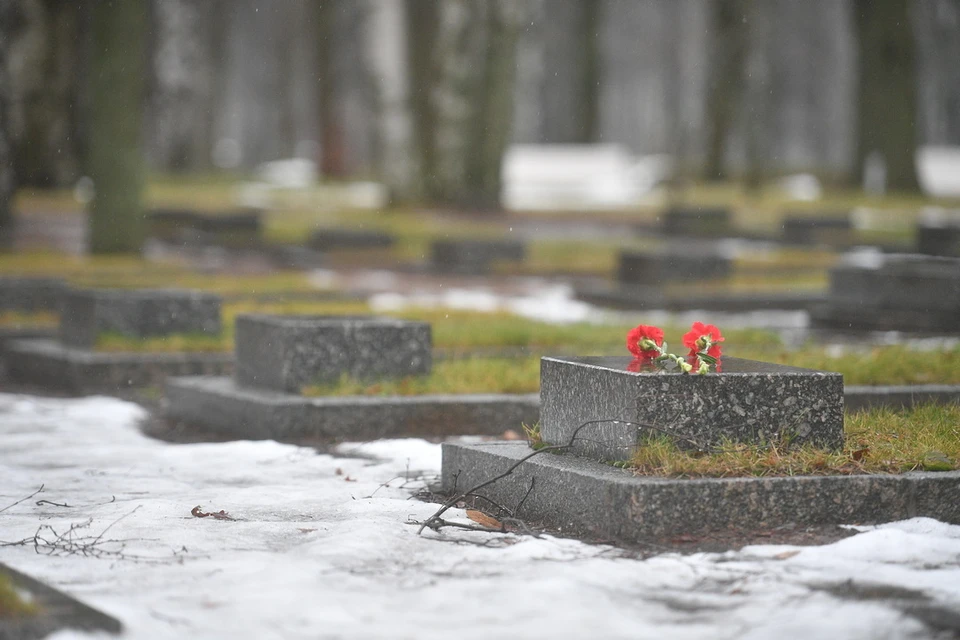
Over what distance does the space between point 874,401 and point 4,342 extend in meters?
7.08

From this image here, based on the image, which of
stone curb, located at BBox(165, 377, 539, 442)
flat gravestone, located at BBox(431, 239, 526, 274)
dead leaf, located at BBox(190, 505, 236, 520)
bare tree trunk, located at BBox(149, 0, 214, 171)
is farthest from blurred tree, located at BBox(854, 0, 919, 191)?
dead leaf, located at BBox(190, 505, 236, 520)

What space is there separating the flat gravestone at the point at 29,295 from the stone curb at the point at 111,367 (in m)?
2.47

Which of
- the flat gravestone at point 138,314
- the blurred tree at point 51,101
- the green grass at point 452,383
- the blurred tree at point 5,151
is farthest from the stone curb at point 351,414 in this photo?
the blurred tree at point 51,101

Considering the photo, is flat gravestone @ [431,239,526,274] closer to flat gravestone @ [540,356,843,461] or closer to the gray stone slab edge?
flat gravestone @ [540,356,843,461]

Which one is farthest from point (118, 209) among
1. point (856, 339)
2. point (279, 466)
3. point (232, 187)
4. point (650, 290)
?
point (232, 187)

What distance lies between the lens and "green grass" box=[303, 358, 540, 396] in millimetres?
9109

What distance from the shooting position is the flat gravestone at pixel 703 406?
625cm

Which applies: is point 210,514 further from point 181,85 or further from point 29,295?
point 181,85

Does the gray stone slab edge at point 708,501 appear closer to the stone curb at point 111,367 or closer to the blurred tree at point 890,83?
the stone curb at point 111,367

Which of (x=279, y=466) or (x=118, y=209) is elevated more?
(x=118, y=209)

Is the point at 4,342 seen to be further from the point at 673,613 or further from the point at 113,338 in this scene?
the point at 673,613

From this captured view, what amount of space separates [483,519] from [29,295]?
847 centimetres

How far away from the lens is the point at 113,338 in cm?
1124

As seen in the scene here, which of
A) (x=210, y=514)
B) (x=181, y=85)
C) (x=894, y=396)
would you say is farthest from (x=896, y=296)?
(x=181, y=85)
